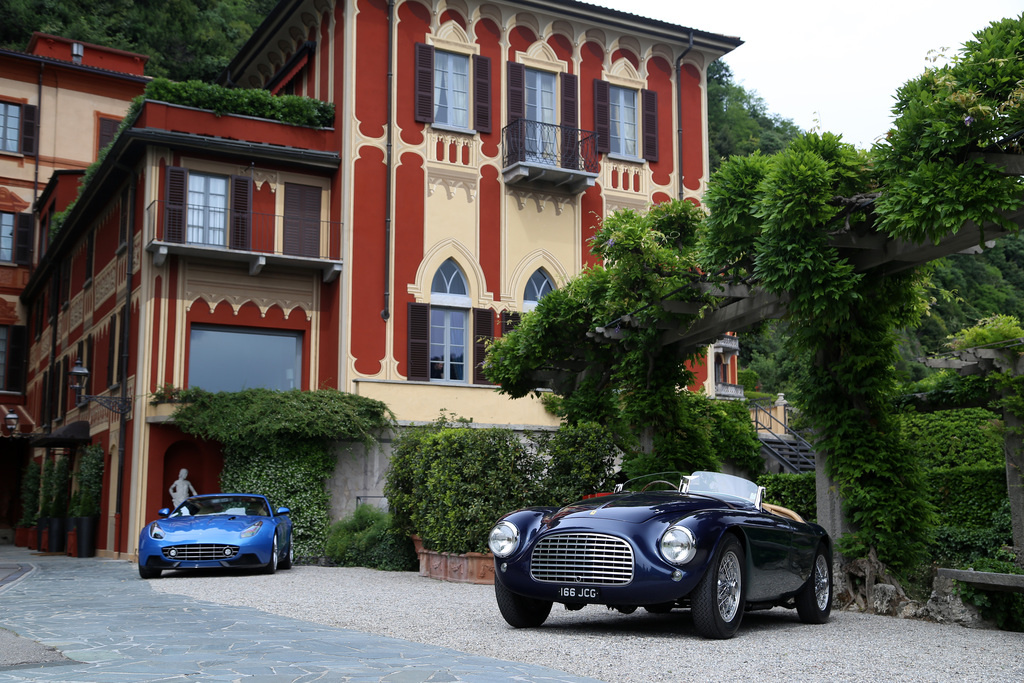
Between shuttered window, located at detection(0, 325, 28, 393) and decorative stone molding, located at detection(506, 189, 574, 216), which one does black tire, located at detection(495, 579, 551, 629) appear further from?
shuttered window, located at detection(0, 325, 28, 393)

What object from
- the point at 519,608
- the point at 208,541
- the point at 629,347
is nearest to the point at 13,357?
the point at 208,541

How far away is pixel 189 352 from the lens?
2228 cm

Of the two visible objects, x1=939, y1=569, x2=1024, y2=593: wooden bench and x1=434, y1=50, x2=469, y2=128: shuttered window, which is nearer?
x1=939, y1=569, x2=1024, y2=593: wooden bench

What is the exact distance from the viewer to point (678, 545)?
7586 millimetres

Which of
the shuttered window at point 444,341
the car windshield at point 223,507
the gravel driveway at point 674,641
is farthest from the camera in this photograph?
the shuttered window at point 444,341

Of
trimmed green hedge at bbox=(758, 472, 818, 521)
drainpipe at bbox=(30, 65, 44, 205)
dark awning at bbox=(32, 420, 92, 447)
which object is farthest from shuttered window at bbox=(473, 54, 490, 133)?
drainpipe at bbox=(30, 65, 44, 205)

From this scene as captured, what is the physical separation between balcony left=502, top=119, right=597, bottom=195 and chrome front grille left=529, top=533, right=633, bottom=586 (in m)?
16.6

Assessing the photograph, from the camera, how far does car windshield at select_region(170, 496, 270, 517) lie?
16609mm

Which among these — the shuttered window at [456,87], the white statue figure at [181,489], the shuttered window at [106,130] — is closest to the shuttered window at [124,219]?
the white statue figure at [181,489]

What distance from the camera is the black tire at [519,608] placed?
8312 mm

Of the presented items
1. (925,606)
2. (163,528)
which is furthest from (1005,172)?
(163,528)

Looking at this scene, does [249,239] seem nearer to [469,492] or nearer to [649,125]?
[469,492]

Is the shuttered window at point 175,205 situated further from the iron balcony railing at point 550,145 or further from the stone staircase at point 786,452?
the stone staircase at point 786,452

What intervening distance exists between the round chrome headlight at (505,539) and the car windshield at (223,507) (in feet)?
30.0
